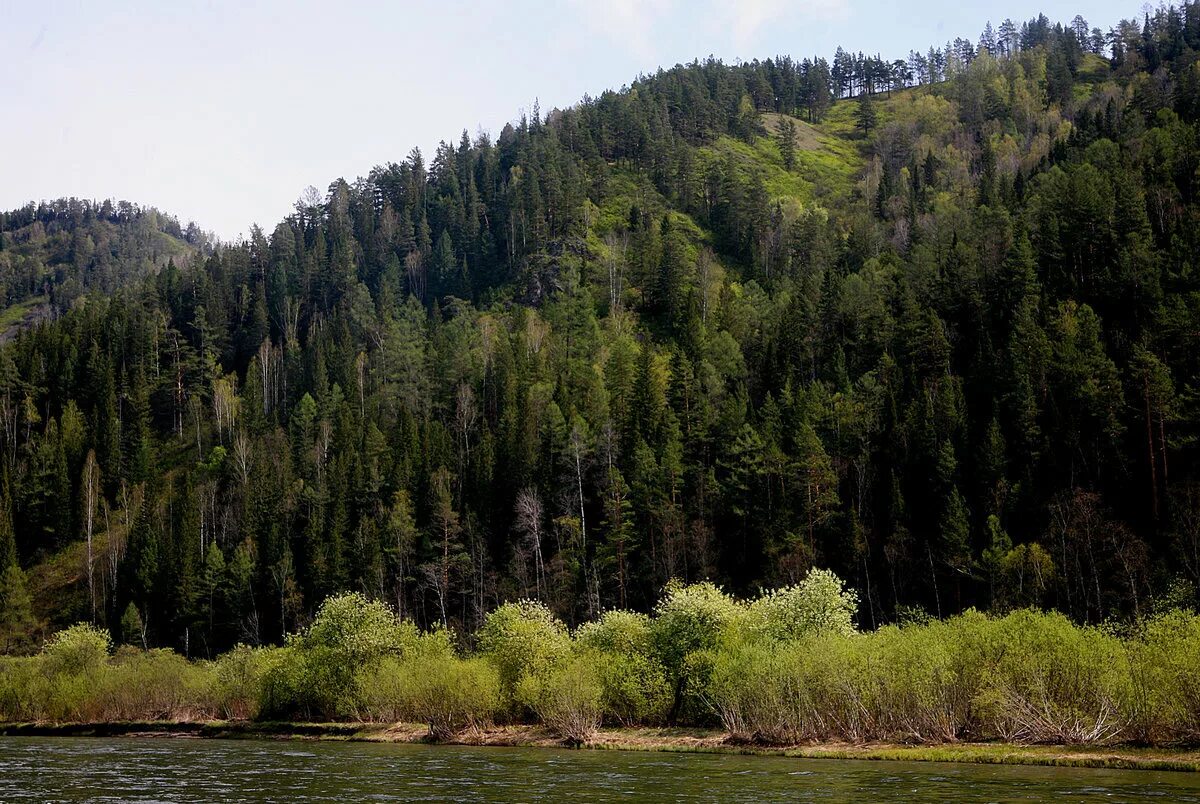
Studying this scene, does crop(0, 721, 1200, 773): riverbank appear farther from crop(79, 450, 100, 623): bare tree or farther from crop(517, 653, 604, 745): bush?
crop(79, 450, 100, 623): bare tree

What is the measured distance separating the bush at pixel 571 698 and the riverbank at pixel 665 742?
119 centimetres

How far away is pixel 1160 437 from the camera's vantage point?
100 m

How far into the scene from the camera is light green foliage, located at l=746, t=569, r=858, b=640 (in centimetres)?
7771

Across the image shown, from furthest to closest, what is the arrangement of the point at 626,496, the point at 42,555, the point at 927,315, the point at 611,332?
the point at 611,332, the point at 42,555, the point at 927,315, the point at 626,496

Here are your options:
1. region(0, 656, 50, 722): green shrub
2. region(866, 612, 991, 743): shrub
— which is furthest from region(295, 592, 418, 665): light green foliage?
region(866, 612, 991, 743): shrub

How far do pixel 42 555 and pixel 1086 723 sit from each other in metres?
164

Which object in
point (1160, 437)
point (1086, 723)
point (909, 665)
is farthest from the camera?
point (1160, 437)

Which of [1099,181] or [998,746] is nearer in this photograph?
[998,746]

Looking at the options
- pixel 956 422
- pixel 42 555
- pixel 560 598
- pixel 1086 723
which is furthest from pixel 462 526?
pixel 1086 723

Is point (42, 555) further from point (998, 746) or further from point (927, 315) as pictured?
point (998, 746)

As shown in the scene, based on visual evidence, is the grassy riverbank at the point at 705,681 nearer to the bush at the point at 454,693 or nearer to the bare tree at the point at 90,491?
the bush at the point at 454,693

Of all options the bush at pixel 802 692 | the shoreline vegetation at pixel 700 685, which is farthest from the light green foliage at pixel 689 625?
the bush at pixel 802 692

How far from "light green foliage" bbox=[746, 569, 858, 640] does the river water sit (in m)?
14.5

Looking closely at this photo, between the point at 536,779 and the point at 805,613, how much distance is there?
107 ft
